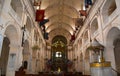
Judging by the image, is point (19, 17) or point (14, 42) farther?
point (19, 17)

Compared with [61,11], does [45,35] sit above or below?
below

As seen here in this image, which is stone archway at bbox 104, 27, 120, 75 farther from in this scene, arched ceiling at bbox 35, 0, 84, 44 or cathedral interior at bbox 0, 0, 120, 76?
arched ceiling at bbox 35, 0, 84, 44

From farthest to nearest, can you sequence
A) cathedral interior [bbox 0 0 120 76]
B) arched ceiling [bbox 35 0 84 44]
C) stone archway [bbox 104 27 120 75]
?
arched ceiling [bbox 35 0 84 44] < stone archway [bbox 104 27 120 75] < cathedral interior [bbox 0 0 120 76]

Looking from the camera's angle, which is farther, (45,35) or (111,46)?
(45,35)

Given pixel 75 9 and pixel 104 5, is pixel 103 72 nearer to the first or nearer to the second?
pixel 104 5

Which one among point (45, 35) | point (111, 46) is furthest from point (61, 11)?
point (111, 46)

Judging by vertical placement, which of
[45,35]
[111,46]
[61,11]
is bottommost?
[111,46]

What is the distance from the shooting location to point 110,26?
967 centimetres

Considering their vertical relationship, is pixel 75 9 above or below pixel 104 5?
above

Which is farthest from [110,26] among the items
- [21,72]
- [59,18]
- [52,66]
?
[52,66]

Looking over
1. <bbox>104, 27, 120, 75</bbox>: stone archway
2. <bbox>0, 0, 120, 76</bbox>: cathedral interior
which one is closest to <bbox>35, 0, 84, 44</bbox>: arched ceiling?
<bbox>0, 0, 120, 76</bbox>: cathedral interior

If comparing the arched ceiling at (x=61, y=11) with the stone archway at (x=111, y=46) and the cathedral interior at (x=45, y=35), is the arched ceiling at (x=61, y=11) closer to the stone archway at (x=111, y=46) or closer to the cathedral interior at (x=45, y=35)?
the cathedral interior at (x=45, y=35)

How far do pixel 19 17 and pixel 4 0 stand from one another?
3161 millimetres

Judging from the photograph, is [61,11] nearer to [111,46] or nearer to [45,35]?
[45,35]
